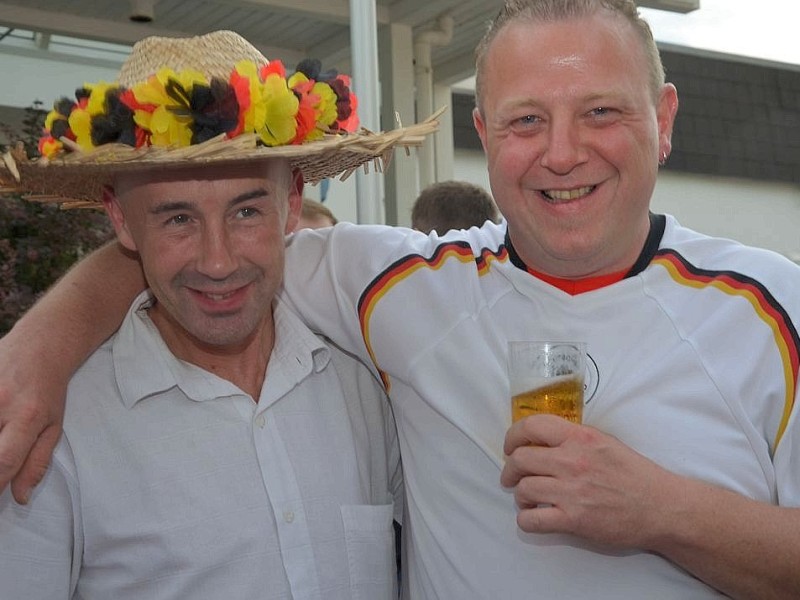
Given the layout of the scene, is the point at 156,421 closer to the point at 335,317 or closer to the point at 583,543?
the point at 335,317

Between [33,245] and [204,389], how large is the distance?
245 cm

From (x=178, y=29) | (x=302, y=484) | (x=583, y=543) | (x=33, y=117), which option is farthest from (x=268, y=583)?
(x=178, y=29)

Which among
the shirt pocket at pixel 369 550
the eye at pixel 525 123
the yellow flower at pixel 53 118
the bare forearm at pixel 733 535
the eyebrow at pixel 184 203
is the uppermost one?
the yellow flower at pixel 53 118

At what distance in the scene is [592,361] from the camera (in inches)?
88.3

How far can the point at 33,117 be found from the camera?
16.9ft

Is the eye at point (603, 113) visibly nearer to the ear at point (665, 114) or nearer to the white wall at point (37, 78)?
the ear at point (665, 114)

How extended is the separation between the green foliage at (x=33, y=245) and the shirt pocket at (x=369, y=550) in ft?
8.27

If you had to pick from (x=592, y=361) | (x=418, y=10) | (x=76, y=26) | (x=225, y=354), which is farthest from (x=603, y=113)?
(x=76, y=26)

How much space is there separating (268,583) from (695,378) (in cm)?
101

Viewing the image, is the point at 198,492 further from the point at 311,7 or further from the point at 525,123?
the point at 311,7

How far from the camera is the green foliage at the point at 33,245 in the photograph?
4527 mm

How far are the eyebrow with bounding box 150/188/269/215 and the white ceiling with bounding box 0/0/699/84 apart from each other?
17.5 feet

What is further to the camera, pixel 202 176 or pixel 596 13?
pixel 202 176

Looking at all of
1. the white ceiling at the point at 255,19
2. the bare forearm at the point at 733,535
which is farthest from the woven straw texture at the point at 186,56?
the white ceiling at the point at 255,19
